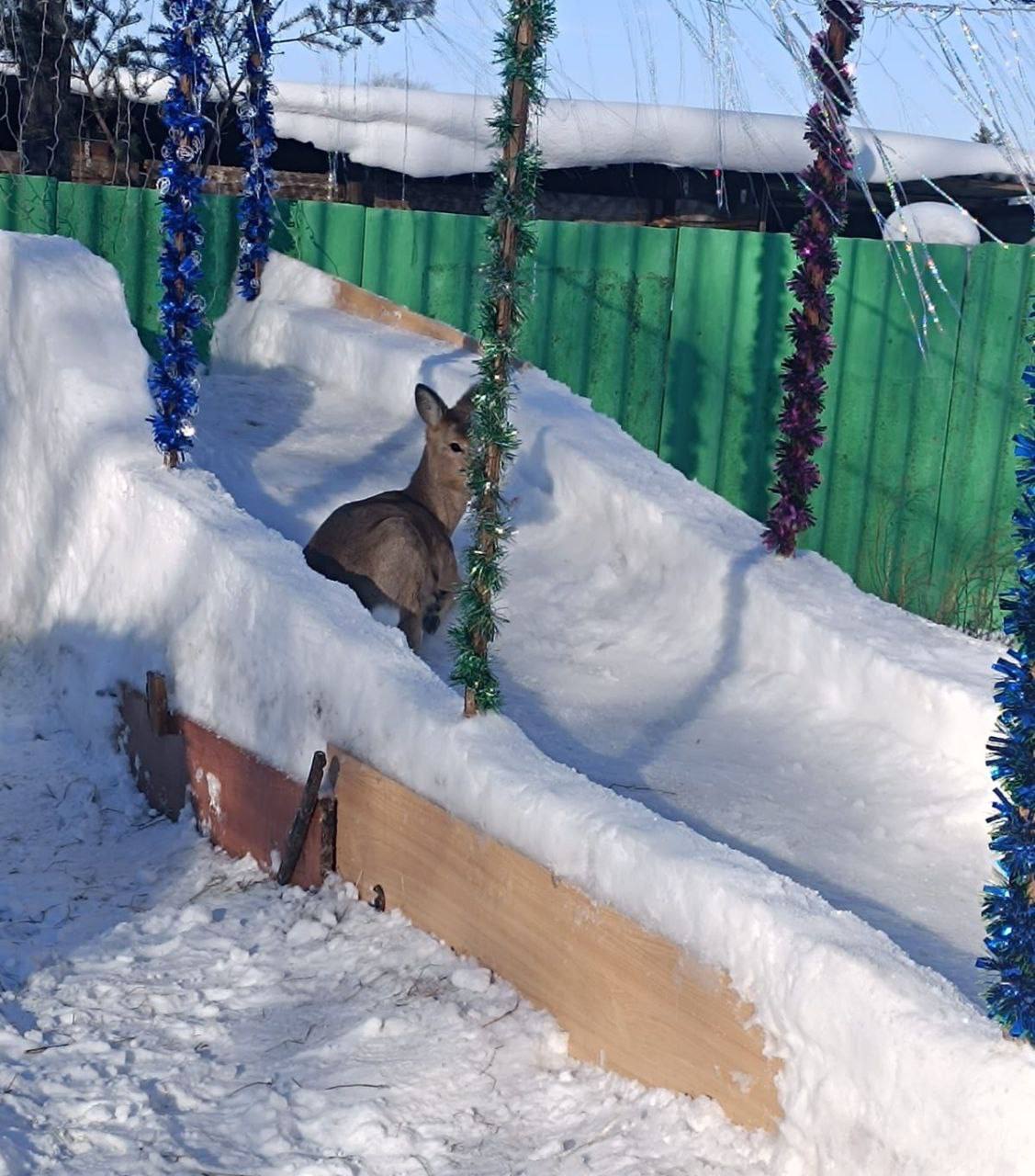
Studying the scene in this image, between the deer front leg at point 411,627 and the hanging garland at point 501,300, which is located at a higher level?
the hanging garland at point 501,300

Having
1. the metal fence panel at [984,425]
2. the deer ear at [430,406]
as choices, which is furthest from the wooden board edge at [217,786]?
the metal fence panel at [984,425]

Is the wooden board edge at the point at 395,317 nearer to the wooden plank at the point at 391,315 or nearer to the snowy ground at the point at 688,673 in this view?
the wooden plank at the point at 391,315

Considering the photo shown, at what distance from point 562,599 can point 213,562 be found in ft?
5.10

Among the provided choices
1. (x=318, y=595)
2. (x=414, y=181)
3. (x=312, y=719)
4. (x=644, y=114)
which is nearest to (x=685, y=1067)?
(x=312, y=719)

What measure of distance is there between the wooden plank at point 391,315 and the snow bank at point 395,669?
0.47ft

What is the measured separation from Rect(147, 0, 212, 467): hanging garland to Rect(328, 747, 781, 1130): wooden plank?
71.6 inches

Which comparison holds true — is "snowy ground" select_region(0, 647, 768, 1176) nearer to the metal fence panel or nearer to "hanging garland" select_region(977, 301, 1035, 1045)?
"hanging garland" select_region(977, 301, 1035, 1045)

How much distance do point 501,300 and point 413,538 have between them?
5.96 feet

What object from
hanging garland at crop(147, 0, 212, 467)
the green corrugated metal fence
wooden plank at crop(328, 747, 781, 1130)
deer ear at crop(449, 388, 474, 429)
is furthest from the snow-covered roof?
wooden plank at crop(328, 747, 781, 1130)

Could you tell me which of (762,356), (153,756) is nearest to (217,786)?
(153,756)

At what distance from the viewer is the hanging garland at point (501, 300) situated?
4.47 meters

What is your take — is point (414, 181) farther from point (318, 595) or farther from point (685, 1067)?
point (685, 1067)

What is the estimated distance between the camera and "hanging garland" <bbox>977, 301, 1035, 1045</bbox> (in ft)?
10.1

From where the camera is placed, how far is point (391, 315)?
29.0 ft
